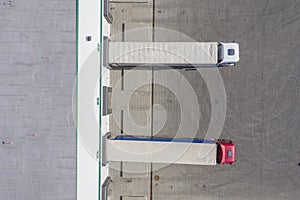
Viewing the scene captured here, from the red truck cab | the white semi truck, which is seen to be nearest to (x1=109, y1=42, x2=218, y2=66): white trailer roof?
the white semi truck

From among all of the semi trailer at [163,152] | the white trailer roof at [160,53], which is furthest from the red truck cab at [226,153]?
the white trailer roof at [160,53]

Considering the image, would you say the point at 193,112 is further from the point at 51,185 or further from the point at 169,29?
the point at 51,185

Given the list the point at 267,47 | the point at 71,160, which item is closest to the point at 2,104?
the point at 71,160

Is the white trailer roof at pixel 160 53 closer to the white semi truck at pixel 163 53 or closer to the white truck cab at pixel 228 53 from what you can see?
the white semi truck at pixel 163 53

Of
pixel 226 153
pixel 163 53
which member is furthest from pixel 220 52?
pixel 226 153

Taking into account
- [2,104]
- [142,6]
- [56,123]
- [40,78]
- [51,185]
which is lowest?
[51,185]

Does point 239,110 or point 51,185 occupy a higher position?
point 239,110

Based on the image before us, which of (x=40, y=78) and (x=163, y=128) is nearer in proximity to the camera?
(x=40, y=78)
